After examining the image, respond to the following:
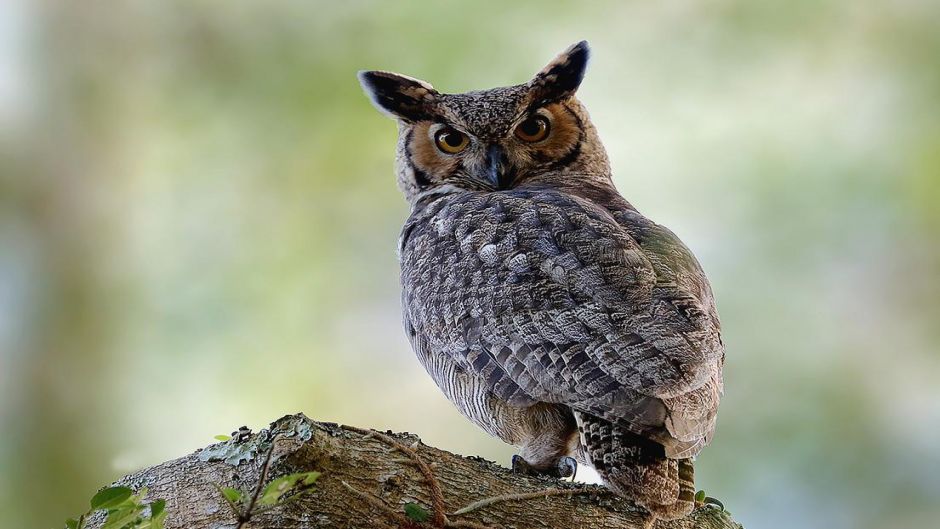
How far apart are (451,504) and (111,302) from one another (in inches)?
93.8

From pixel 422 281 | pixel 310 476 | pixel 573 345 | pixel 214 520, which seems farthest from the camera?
pixel 422 281

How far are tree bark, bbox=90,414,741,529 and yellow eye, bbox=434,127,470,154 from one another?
4.84 feet

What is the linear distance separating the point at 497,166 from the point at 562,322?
107 centimetres

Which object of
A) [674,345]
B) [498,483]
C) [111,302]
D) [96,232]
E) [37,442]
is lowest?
[498,483]

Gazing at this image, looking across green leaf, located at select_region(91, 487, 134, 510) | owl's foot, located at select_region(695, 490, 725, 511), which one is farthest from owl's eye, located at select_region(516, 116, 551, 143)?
green leaf, located at select_region(91, 487, 134, 510)

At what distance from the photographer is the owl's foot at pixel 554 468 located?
2236 millimetres

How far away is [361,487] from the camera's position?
1723mm

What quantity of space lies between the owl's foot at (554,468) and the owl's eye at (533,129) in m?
1.28

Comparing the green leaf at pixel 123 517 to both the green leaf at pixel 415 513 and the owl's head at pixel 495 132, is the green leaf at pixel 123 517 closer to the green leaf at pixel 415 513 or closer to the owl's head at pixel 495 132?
the green leaf at pixel 415 513

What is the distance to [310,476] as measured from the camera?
4.87ft

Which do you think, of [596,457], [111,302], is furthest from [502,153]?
[111,302]

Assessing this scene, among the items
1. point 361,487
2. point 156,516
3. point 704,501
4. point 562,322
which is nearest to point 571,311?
point 562,322

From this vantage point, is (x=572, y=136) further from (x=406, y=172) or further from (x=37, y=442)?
(x=37, y=442)

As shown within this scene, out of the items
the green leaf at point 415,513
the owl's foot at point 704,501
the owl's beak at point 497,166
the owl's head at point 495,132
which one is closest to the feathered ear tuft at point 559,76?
the owl's head at point 495,132
